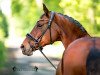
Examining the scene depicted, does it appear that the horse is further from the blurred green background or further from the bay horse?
the blurred green background

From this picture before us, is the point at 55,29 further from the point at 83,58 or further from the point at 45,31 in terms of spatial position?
the point at 83,58

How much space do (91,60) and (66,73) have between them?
395 mm

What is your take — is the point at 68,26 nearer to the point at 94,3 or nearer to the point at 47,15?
the point at 47,15

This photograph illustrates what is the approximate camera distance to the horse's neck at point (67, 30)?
6582 mm

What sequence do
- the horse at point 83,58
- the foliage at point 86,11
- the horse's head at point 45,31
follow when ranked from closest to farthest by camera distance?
the horse at point 83,58, the horse's head at point 45,31, the foliage at point 86,11

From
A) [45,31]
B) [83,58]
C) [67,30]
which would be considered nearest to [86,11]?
[67,30]

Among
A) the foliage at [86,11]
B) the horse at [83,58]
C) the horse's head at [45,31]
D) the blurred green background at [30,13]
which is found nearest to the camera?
the horse at [83,58]

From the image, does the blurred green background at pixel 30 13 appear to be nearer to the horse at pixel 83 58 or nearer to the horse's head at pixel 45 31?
the horse's head at pixel 45 31

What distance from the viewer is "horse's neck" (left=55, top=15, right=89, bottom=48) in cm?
658

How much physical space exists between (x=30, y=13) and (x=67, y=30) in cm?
2274

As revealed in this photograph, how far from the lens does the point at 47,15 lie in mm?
6621

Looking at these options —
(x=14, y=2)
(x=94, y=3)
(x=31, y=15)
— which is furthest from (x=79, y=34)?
(x=14, y=2)

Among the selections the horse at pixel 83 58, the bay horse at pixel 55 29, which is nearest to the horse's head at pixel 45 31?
the bay horse at pixel 55 29

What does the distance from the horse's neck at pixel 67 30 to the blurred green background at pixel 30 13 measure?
24.3 feet
